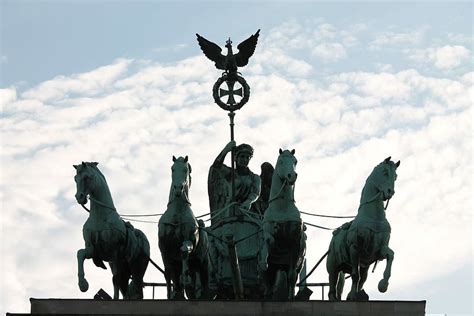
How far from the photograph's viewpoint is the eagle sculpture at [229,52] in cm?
3550

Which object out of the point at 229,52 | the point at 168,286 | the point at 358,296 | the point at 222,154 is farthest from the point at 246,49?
the point at 358,296

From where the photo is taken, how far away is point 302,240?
30.6 meters

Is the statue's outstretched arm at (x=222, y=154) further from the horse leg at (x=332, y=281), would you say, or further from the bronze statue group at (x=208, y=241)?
the horse leg at (x=332, y=281)

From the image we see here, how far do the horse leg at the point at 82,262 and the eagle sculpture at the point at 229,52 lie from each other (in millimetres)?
6133

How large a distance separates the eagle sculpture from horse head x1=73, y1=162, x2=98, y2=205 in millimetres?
5589

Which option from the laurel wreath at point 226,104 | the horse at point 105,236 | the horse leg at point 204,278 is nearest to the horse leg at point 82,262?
the horse at point 105,236

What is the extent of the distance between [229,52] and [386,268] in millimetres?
7164

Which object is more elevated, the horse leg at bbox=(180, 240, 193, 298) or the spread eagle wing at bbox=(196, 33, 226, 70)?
the spread eagle wing at bbox=(196, 33, 226, 70)

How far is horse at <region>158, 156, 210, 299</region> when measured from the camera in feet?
99.2

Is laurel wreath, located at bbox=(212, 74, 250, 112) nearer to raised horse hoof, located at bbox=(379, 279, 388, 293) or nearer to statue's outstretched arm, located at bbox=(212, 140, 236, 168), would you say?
statue's outstretched arm, located at bbox=(212, 140, 236, 168)

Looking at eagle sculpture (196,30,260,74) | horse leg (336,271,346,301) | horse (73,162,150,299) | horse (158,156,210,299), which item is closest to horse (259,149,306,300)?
horse (158,156,210,299)

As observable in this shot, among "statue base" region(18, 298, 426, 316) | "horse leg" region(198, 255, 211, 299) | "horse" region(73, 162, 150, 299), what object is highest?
"horse" region(73, 162, 150, 299)

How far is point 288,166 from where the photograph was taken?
29.8 m

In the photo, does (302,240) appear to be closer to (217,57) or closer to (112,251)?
(112,251)
